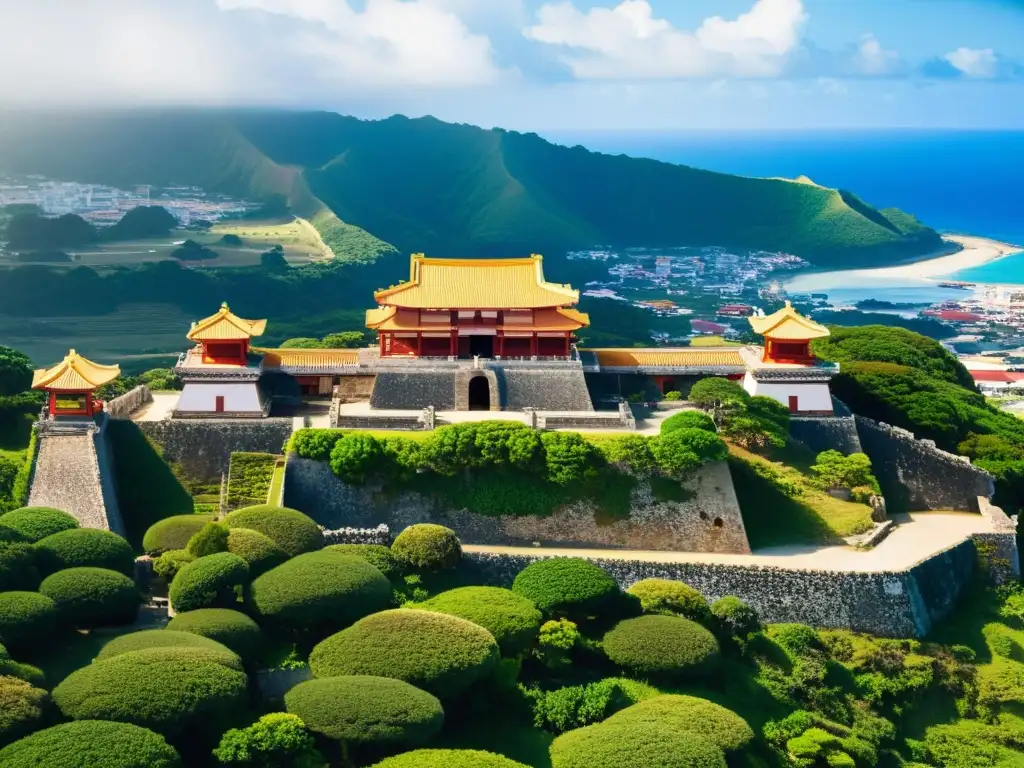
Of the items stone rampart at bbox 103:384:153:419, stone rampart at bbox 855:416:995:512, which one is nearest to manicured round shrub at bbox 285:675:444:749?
stone rampart at bbox 103:384:153:419

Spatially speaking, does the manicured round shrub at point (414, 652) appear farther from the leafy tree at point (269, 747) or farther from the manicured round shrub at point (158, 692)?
the manicured round shrub at point (158, 692)

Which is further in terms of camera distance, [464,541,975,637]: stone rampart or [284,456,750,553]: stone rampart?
[284,456,750,553]: stone rampart

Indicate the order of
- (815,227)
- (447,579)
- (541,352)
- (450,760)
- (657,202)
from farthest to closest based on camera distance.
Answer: (657,202) → (815,227) → (541,352) → (447,579) → (450,760)

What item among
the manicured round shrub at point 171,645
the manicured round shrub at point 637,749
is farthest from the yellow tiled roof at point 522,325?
the manicured round shrub at point 637,749

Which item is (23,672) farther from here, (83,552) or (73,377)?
(73,377)

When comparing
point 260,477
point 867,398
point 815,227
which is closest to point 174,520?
point 260,477

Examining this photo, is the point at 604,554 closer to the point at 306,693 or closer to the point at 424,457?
the point at 424,457

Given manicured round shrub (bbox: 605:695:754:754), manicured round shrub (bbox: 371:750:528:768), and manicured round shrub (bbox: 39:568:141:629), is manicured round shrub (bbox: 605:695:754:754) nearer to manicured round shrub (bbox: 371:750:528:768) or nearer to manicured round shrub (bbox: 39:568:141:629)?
manicured round shrub (bbox: 371:750:528:768)
